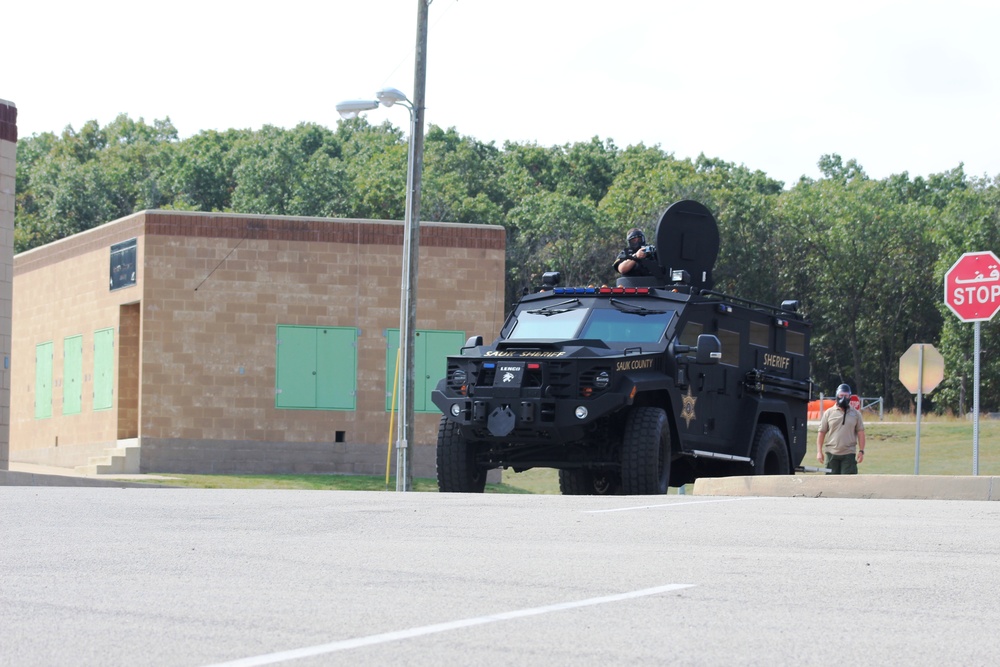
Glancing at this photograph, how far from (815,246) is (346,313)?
142 ft

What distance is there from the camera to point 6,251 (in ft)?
84.7

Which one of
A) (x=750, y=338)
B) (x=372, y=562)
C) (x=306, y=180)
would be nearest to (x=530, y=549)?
(x=372, y=562)

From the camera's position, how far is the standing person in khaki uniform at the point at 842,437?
816 inches

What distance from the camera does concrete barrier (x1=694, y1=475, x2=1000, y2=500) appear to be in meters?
15.8

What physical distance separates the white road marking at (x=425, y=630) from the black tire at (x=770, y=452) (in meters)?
11.3

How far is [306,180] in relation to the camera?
245 ft

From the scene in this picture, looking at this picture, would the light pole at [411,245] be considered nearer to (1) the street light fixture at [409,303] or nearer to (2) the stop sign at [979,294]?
(1) the street light fixture at [409,303]

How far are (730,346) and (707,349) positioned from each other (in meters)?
1.92

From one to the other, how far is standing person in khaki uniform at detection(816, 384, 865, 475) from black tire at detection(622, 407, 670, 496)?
4768 mm

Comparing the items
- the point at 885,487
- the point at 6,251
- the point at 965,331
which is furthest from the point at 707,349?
the point at 965,331

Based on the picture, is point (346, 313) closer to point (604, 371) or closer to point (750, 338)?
point (750, 338)

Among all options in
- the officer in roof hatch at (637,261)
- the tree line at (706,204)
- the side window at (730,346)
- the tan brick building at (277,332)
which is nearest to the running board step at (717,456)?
the side window at (730,346)

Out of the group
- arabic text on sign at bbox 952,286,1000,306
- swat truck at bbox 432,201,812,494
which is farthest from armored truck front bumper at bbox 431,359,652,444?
arabic text on sign at bbox 952,286,1000,306

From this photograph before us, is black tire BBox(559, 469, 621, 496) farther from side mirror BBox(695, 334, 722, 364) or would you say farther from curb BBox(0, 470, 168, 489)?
curb BBox(0, 470, 168, 489)
